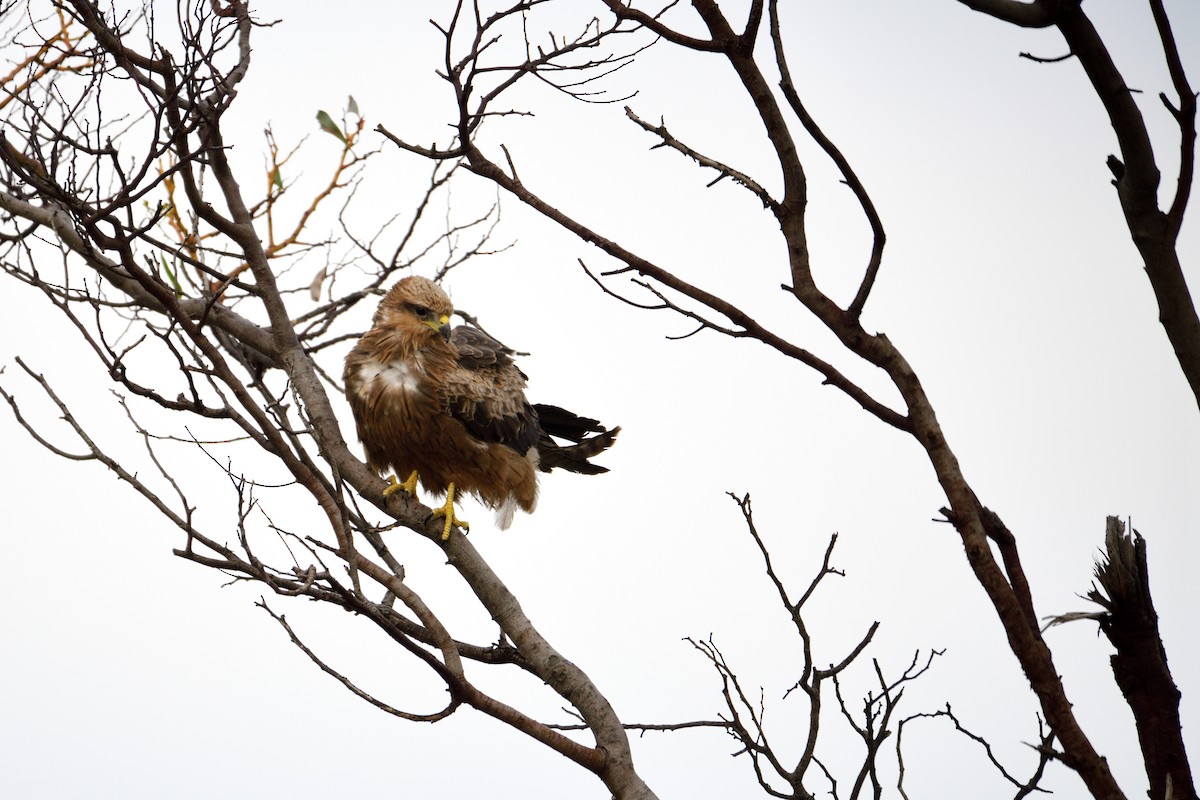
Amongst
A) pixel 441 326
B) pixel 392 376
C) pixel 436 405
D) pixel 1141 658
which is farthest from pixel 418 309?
pixel 1141 658

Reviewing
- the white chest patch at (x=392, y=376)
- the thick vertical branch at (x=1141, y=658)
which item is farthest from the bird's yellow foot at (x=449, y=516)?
the thick vertical branch at (x=1141, y=658)

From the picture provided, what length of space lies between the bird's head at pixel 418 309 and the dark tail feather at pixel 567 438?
2.29 feet

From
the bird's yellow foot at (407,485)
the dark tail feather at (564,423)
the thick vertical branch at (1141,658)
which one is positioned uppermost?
the dark tail feather at (564,423)

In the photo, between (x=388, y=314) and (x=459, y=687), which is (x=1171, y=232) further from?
(x=388, y=314)

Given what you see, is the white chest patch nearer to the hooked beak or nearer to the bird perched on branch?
the bird perched on branch

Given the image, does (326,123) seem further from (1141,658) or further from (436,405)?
(1141,658)

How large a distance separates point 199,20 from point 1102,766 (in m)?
2.79

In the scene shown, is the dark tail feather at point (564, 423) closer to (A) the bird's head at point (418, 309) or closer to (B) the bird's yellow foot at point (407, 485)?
(A) the bird's head at point (418, 309)

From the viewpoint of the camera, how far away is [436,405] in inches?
164

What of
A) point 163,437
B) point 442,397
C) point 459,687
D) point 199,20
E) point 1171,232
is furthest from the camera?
point 442,397

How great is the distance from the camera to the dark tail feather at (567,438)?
4828mm

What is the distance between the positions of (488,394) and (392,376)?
15.5 inches

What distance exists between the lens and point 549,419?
4867mm

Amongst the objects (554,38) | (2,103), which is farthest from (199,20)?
(2,103)
